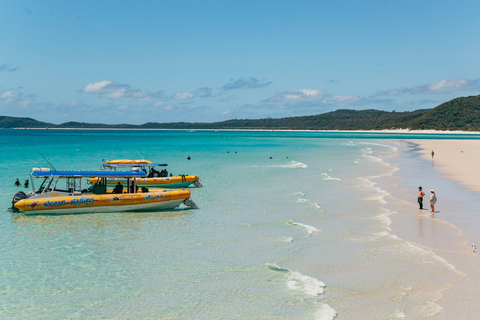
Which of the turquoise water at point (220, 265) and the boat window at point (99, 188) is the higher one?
the boat window at point (99, 188)

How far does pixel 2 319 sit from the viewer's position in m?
10.7

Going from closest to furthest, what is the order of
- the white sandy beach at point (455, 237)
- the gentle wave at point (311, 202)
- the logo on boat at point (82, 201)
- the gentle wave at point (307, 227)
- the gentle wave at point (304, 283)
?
the white sandy beach at point (455, 237) → the gentle wave at point (304, 283) → the gentle wave at point (307, 227) → the logo on boat at point (82, 201) → the gentle wave at point (311, 202)

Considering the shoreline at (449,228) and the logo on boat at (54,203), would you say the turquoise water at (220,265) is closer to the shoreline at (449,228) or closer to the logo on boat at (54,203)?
the shoreline at (449,228)

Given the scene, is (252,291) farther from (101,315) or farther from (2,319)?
(2,319)

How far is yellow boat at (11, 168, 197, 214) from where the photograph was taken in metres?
22.5

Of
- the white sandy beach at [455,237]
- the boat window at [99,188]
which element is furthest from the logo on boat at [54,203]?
the white sandy beach at [455,237]

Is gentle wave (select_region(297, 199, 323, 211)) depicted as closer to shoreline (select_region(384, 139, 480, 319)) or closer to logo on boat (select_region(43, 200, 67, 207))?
shoreline (select_region(384, 139, 480, 319))

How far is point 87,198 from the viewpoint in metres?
22.7

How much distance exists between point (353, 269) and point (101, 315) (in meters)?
7.53

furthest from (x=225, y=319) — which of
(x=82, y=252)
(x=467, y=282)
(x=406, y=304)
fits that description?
(x=82, y=252)

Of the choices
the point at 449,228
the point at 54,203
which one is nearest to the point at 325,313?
the point at 449,228

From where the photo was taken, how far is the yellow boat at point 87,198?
22453mm

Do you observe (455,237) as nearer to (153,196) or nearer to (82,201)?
(153,196)

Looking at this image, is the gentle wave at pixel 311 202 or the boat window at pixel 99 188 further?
the boat window at pixel 99 188
